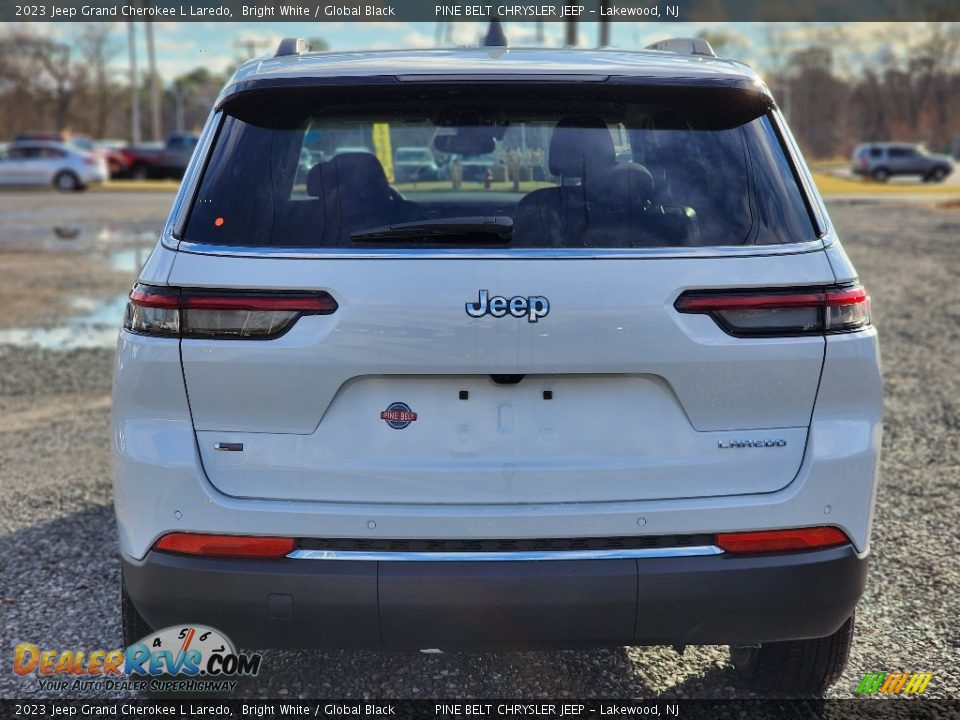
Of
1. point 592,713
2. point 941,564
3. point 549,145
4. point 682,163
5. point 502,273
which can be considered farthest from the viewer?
point 941,564

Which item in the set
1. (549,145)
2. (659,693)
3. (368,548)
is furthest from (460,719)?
(549,145)

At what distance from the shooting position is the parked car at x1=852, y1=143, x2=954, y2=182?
4612 cm

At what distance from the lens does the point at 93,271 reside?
44.3ft

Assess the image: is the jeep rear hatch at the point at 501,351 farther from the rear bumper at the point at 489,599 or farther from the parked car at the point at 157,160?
the parked car at the point at 157,160

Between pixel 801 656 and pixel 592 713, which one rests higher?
pixel 801 656

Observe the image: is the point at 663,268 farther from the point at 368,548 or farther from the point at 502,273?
the point at 368,548

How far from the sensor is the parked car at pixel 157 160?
3888 centimetres

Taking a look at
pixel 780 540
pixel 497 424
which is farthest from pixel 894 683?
pixel 497 424

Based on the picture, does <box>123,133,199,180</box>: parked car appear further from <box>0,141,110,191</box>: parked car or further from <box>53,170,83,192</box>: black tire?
<box>53,170,83,192</box>: black tire

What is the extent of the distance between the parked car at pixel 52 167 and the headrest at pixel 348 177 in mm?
33823

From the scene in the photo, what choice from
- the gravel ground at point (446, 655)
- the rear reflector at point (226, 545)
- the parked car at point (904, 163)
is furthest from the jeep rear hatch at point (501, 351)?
the parked car at point (904, 163)

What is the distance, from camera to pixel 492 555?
2389 mm

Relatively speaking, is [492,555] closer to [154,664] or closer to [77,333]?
[154,664]

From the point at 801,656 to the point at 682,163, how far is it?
148 cm
